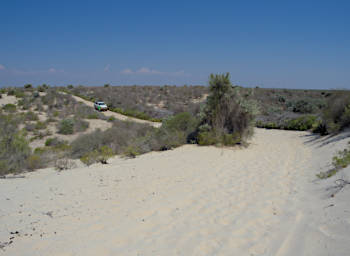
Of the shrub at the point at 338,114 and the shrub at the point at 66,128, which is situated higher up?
the shrub at the point at 338,114

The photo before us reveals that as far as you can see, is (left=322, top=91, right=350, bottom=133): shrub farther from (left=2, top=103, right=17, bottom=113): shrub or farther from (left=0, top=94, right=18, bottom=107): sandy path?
(left=0, top=94, right=18, bottom=107): sandy path

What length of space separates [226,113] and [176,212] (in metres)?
8.25

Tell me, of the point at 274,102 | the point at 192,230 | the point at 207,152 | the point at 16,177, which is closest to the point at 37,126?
the point at 16,177

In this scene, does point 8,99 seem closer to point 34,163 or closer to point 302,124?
point 34,163

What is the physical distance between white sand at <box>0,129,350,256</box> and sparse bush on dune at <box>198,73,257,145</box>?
152 inches

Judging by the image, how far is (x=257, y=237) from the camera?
10.8 feet

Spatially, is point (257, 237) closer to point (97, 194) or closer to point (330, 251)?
point (330, 251)

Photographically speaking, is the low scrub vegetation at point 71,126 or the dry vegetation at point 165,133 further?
the low scrub vegetation at point 71,126

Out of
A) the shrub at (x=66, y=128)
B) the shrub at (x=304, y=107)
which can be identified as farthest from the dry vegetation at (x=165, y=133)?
the shrub at (x=304, y=107)

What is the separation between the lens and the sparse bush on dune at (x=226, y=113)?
1155 cm

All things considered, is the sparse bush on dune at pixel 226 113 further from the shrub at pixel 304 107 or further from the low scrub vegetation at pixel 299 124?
the shrub at pixel 304 107

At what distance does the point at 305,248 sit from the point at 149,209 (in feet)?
8.98

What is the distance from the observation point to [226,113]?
11820 mm

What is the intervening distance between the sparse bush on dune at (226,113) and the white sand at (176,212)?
3.85 m
